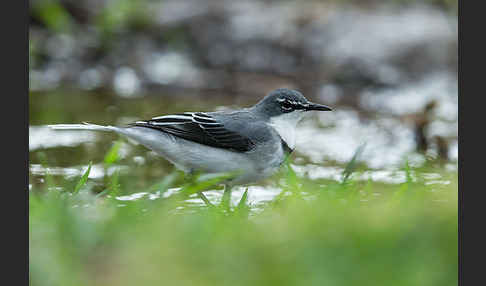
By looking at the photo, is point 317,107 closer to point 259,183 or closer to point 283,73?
point 259,183

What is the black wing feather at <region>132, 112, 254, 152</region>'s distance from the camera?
551 cm

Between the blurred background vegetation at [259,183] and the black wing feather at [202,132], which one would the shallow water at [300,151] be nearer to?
the blurred background vegetation at [259,183]

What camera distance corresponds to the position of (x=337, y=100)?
965 cm

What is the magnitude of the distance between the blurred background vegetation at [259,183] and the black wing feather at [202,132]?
A: 45 cm

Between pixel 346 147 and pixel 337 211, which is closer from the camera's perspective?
pixel 337 211

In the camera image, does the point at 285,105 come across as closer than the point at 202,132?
No

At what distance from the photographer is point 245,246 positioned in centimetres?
317

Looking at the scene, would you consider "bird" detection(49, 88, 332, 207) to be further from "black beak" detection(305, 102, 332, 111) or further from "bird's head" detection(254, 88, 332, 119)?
"black beak" detection(305, 102, 332, 111)

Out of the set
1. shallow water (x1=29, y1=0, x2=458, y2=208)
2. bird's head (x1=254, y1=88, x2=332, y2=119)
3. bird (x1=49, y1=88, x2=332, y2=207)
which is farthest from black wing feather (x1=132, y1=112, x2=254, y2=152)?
shallow water (x1=29, y1=0, x2=458, y2=208)

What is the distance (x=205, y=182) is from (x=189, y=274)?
5.28 feet

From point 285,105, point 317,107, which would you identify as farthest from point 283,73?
point 317,107

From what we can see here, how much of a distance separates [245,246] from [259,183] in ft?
11.4

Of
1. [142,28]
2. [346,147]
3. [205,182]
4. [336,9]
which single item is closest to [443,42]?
[336,9]

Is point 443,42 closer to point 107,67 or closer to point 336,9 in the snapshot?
point 336,9
